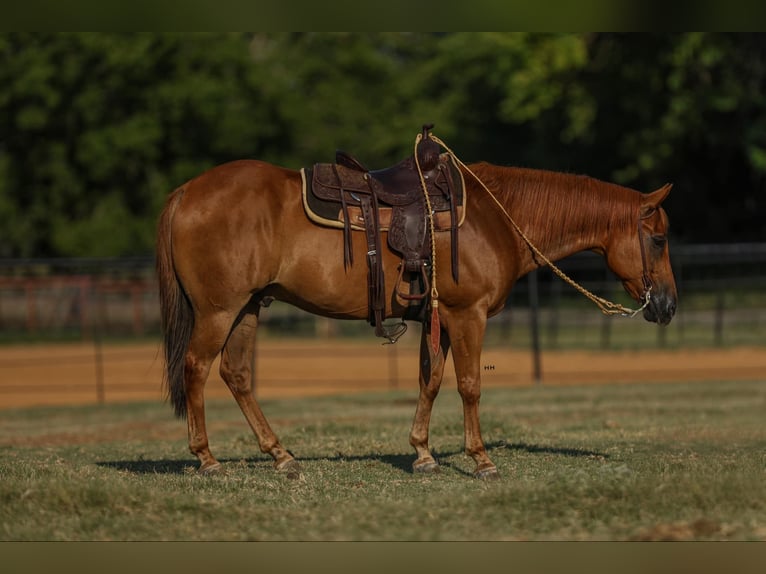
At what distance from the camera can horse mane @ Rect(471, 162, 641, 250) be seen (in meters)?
8.55

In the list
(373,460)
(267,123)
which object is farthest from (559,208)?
(267,123)

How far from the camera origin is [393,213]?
816 centimetres

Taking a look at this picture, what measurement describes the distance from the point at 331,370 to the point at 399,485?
16843 millimetres

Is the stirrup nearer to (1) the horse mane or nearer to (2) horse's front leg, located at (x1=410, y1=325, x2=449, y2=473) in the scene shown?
(2) horse's front leg, located at (x1=410, y1=325, x2=449, y2=473)

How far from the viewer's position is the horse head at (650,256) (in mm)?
8531

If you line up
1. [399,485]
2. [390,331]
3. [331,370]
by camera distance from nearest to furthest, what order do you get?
[399,485]
[390,331]
[331,370]

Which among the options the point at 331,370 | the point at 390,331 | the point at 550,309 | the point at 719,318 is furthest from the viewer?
the point at 331,370

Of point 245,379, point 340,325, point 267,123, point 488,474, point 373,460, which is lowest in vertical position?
point 340,325

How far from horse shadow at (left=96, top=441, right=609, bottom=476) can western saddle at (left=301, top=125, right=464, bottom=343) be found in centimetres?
136

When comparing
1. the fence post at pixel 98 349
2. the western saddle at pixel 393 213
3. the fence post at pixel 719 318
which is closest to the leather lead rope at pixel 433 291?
the western saddle at pixel 393 213

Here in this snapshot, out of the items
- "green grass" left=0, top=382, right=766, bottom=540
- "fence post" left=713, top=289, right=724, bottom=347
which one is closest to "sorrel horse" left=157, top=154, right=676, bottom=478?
"green grass" left=0, top=382, right=766, bottom=540

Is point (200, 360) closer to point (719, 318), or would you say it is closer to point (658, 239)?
point (658, 239)

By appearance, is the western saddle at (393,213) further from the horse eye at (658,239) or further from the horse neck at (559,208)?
the horse eye at (658,239)

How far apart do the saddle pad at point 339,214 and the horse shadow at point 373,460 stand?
190 cm
